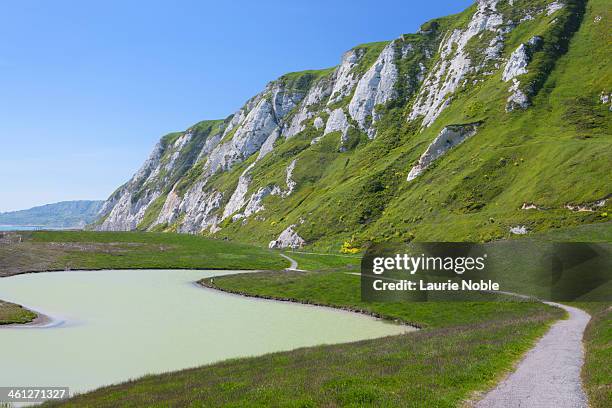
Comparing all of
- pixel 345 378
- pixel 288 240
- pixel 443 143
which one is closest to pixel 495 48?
pixel 443 143

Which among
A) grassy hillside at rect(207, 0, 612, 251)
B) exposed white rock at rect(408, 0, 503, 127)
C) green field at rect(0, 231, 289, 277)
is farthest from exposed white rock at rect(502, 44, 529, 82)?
green field at rect(0, 231, 289, 277)

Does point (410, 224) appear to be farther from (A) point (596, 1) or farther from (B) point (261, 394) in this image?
(A) point (596, 1)

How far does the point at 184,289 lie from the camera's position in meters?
73.7

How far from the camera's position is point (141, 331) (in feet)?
140

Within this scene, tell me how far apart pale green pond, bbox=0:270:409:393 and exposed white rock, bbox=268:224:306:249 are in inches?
2665

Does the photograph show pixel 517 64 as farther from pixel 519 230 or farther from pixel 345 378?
pixel 345 378

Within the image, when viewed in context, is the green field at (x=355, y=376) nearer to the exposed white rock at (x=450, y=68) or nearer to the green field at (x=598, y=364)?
the green field at (x=598, y=364)

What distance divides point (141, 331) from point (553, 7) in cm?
19627

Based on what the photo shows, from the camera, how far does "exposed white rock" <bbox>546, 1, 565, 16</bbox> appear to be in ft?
564

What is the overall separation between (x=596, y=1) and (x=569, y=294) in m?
172

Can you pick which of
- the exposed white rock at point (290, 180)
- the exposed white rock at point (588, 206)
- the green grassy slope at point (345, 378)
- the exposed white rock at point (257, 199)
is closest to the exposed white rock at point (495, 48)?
the exposed white rock at point (290, 180)

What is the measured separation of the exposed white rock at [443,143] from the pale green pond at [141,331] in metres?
86.6

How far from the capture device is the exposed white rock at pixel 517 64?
146m

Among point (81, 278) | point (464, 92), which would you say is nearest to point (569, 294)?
point (81, 278)
